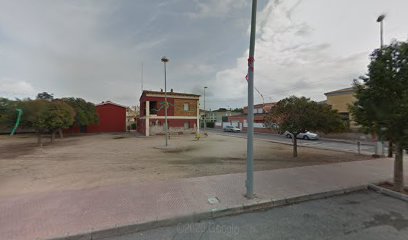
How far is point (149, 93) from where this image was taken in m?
31.1

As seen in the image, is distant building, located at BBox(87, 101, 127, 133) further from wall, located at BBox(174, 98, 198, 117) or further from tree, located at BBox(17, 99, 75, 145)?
tree, located at BBox(17, 99, 75, 145)

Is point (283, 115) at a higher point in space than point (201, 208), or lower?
higher

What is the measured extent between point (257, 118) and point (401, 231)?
3759cm

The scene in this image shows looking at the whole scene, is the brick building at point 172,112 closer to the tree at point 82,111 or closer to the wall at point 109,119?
the tree at point 82,111

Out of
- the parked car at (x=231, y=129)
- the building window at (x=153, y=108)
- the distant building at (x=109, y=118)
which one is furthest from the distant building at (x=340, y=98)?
the distant building at (x=109, y=118)

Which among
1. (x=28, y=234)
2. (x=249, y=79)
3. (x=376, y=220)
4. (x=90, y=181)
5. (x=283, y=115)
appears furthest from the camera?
(x=283, y=115)

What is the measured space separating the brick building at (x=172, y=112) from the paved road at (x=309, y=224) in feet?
89.4

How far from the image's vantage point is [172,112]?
32.2 meters

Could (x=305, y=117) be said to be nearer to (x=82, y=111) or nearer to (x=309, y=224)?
(x=309, y=224)

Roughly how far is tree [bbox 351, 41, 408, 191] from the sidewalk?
1.81 metres

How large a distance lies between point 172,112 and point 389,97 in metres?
28.5

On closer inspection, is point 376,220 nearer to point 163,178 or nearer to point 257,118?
point 163,178

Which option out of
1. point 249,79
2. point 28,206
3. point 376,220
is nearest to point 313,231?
point 376,220

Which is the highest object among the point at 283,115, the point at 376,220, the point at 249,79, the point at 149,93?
the point at 149,93
